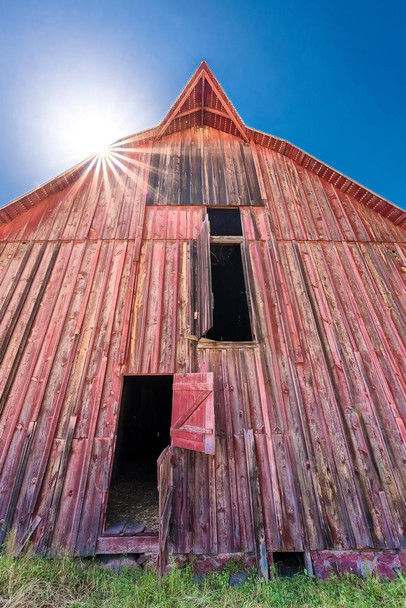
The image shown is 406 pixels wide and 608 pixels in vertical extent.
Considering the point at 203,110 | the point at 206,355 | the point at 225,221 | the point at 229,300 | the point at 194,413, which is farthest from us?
the point at 229,300

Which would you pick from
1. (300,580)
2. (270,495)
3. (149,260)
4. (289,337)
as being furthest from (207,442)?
A: (149,260)

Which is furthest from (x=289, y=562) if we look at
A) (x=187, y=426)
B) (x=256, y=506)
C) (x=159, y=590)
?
(x=187, y=426)

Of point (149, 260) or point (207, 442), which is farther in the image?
point (149, 260)

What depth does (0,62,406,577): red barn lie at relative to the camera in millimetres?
4406

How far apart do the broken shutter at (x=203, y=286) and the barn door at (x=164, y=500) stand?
93.4 inches

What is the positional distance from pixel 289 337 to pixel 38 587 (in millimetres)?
5488

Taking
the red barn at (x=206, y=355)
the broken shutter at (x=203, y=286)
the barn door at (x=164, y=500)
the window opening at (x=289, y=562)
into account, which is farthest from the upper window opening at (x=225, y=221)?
the window opening at (x=289, y=562)

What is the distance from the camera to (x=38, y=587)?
354cm

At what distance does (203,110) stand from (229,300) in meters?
7.00

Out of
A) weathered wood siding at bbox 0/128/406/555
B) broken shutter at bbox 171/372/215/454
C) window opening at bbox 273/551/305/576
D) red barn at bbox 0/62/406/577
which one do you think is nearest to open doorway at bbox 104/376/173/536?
red barn at bbox 0/62/406/577

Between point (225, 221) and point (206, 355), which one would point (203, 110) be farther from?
point (206, 355)

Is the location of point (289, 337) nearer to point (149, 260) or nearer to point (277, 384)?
point (277, 384)

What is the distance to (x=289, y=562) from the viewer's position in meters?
4.53

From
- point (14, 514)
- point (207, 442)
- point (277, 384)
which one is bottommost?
point (14, 514)
